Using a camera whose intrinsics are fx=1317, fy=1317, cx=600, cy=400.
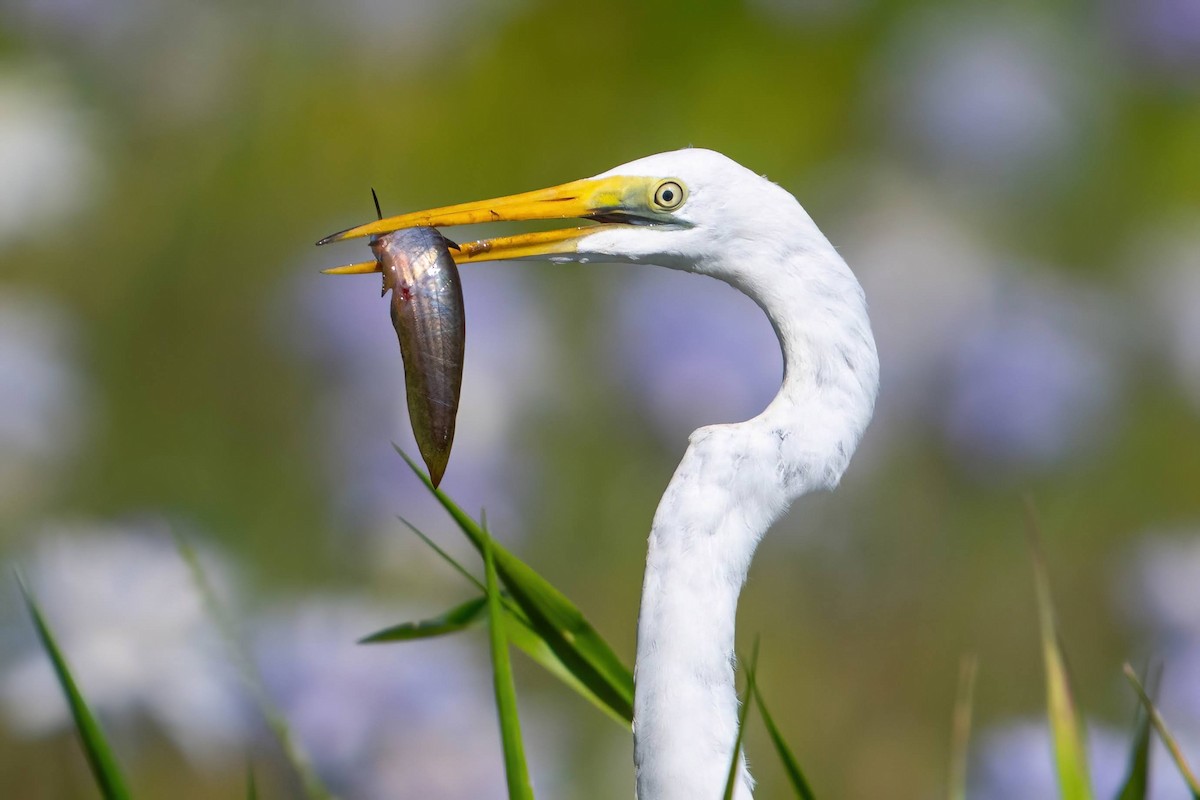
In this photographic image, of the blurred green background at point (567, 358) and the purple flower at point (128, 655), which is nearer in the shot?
the purple flower at point (128, 655)

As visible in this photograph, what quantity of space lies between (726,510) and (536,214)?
27cm

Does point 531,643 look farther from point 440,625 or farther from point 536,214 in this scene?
point 536,214

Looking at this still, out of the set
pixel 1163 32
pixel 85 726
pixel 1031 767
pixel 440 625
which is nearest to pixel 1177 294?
pixel 1163 32

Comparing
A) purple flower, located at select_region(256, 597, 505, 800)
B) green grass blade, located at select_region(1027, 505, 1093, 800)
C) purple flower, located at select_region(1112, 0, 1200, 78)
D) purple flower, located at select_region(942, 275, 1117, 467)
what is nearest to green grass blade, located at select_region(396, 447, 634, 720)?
green grass blade, located at select_region(1027, 505, 1093, 800)

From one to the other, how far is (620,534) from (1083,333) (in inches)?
47.4

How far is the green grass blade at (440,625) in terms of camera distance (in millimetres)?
967

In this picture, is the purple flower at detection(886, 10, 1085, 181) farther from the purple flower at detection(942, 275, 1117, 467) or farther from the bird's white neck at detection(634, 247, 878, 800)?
the bird's white neck at detection(634, 247, 878, 800)

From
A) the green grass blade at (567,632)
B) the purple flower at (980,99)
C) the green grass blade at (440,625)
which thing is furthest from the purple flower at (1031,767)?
the purple flower at (980,99)

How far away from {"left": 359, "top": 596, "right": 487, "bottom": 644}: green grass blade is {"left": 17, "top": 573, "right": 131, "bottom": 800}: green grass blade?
0.19 metres

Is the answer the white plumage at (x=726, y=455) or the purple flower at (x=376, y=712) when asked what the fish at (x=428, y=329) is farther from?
the purple flower at (x=376, y=712)

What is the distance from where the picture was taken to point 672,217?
0.96m

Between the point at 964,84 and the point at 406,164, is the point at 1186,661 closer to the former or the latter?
the point at 964,84

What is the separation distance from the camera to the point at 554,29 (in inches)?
128

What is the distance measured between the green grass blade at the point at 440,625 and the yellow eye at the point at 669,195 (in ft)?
1.04
